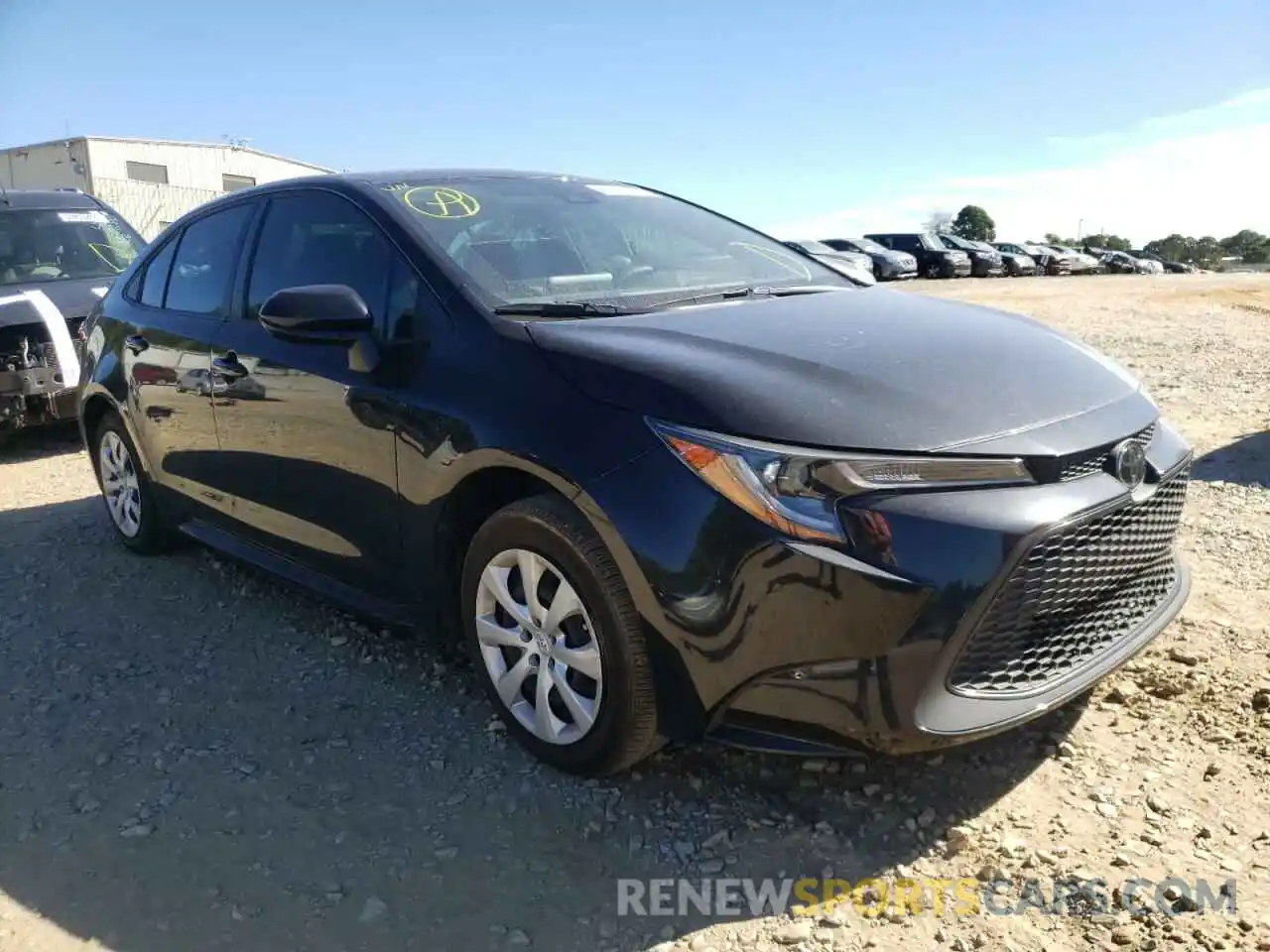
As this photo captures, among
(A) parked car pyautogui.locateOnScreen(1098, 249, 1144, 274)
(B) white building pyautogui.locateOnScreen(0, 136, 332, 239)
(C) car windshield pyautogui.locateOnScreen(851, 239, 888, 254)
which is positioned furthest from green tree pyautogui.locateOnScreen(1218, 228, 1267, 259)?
(B) white building pyautogui.locateOnScreen(0, 136, 332, 239)

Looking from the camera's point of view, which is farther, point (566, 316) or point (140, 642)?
point (140, 642)

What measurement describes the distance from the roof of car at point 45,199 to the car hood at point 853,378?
757 cm

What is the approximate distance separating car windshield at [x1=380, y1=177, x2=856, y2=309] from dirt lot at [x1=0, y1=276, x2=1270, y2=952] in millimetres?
1381

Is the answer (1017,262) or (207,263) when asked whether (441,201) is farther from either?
(1017,262)

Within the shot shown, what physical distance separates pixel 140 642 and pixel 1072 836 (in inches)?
131

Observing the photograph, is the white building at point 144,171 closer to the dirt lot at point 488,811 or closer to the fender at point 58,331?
the fender at point 58,331

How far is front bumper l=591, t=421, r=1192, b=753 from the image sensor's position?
2195 mm

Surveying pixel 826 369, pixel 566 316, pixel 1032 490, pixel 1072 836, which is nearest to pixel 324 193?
pixel 566 316

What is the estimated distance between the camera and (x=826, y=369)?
2.56m

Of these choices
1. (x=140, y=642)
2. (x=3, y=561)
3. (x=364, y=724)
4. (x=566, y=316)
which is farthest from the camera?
(x=3, y=561)

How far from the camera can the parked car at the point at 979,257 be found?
3322 centimetres

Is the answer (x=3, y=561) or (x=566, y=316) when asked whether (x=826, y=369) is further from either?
(x=3, y=561)

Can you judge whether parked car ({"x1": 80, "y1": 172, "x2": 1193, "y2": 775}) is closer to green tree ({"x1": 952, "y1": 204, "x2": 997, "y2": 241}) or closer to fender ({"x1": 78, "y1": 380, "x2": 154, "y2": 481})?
fender ({"x1": 78, "y1": 380, "x2": 154, "y2": 481})

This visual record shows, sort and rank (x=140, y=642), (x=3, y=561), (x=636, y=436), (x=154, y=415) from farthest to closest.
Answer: (x=3, y=561) < (x=154, y=415) < (x=140, y=642) < (x=636, y=436)
